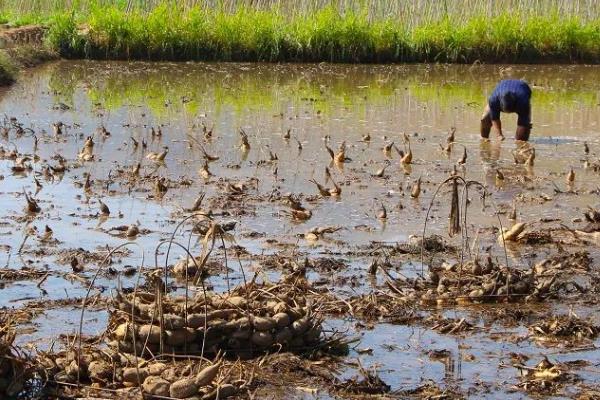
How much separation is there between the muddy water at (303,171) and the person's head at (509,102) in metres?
0.49

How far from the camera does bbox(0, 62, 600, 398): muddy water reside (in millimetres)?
7086

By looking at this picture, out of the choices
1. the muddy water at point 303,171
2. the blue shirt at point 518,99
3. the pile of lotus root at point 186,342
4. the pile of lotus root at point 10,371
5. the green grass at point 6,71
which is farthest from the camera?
the green grass at point 6,71

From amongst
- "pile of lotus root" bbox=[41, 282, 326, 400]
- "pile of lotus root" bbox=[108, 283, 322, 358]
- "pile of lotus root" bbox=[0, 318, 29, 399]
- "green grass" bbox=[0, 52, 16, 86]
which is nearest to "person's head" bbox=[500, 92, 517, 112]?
"pile of lotus root" bbox=[41, 282, 326, 400]

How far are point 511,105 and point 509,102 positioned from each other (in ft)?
0.17

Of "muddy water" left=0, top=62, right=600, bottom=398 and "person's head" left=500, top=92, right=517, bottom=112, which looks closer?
"muddy water" left=0, top=62, right=600, bottom=398

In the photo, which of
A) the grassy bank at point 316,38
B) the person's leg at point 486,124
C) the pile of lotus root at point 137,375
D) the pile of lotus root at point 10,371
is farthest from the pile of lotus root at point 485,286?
the grassy bank at point 316,38

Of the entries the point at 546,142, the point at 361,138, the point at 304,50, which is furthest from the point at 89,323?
the point at 304,50

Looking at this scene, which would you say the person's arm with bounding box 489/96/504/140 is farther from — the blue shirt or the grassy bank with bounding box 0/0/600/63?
the grassy bank with bounding box 0/0/600/63

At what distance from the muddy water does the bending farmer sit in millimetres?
269

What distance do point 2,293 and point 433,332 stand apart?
307cm

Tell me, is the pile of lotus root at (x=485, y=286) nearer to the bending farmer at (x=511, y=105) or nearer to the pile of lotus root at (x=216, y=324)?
the pile of lotus root at (x=216, y=324)

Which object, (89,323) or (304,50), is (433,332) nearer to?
(89,323)

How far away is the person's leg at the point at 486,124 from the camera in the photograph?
47.3 ft

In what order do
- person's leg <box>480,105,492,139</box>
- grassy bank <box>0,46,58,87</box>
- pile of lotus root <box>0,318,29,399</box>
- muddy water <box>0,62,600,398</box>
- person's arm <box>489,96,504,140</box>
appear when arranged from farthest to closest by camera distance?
grassy bank <box>0,46,58,87</box>, person's leg <box>480,105,492,139</box>, person's arm <box>489,96,504,140</box>, muddy water <box>0,62,600,398</box>, pile of lotus root <box>0,318,29,399</box>
